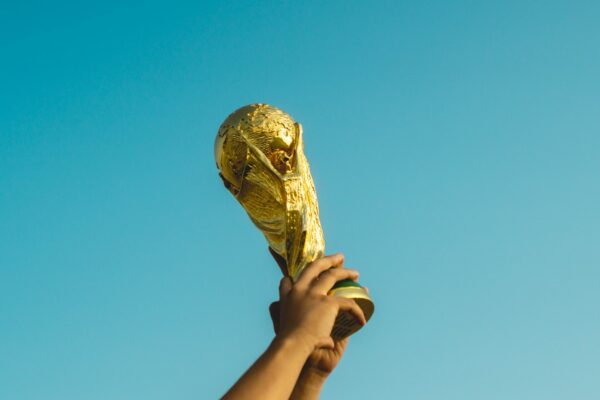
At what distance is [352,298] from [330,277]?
18 centimetres

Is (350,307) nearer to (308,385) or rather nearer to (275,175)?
(308,385)

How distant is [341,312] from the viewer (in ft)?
12.5

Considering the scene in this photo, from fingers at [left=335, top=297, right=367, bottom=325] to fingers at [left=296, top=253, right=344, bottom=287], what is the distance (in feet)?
0.58

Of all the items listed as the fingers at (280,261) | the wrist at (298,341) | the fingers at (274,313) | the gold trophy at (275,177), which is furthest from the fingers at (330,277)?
the fingers at (280,261)

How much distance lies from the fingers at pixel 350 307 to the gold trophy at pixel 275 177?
0.93 metres

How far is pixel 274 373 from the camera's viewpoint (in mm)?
3312

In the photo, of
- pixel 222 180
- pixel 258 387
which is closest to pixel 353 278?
pixel 258 387

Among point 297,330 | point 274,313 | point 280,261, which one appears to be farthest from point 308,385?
point 297,330

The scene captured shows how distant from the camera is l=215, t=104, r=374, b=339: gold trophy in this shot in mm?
4848

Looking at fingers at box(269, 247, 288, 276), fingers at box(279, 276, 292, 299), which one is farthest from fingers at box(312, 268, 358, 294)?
fingers at box(269, 247, 288, 276)

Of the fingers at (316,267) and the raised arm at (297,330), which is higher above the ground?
the fingers at (316,267)

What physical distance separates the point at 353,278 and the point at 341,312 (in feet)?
0.94

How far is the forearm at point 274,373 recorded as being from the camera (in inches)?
127

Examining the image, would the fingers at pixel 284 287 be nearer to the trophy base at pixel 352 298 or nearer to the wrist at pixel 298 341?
the trophy base at pixel 352 298
